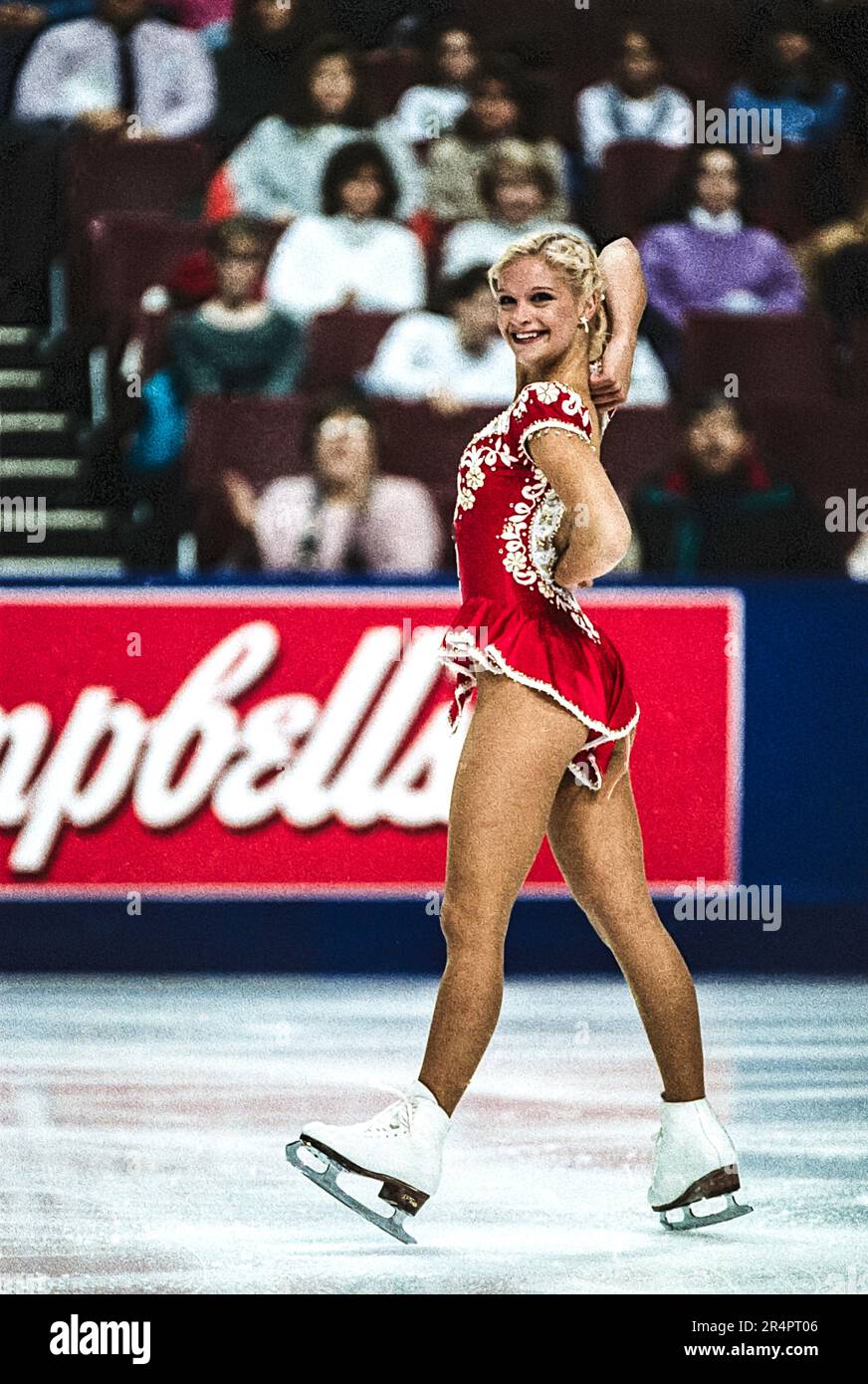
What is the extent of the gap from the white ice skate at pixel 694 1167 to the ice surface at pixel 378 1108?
1.7 inches

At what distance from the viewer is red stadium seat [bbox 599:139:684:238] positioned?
332 inches

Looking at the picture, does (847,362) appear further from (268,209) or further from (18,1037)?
(18,1037)

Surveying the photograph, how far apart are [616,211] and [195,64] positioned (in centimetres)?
175

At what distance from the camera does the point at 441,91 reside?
873cm

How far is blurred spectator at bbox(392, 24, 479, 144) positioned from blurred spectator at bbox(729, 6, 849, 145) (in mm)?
1155

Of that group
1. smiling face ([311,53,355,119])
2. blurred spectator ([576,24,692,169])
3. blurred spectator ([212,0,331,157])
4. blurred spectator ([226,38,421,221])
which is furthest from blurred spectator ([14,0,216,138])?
blurred spectator ([576,24,692,169])

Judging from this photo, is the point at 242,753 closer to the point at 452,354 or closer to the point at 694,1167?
the point at 452,354

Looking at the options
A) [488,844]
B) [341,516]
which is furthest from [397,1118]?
[341,516]

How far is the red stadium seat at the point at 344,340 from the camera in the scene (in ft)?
25.0

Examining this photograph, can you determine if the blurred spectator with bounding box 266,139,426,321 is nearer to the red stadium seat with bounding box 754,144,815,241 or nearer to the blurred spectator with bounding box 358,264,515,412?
the blurred spectator with bounding box 358,264,515,412

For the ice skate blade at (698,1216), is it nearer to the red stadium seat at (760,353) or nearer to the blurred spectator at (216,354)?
the blurred spectator at (216,354)

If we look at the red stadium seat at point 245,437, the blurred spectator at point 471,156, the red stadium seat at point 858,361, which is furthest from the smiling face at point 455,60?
the red stadium seat at point 245,437

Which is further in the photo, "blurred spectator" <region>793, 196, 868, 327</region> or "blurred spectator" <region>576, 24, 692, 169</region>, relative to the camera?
"blurred spectator" <region>576, 24, 692, 169</region>

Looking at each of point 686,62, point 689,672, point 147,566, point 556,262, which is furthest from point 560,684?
point 686,62
